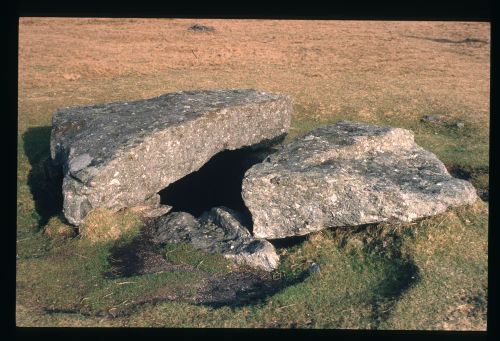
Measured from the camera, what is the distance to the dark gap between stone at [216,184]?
49.3 feet

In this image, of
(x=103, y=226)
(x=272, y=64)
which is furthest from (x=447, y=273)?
(x=272, y=64)

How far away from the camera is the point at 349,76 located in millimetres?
28375

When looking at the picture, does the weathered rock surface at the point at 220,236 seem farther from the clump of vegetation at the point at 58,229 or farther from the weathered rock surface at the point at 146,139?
the clump of vegetation at the point at 58,229

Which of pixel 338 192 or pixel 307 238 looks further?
pixel 307 238

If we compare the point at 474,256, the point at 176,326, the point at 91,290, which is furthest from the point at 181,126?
the point at 474,256

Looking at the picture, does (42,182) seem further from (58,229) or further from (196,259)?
(196,259)

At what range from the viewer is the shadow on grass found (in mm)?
13831

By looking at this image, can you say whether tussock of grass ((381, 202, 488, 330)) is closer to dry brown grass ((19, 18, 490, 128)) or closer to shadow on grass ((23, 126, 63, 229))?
shadow on grass ((23, 126, 63, 229))

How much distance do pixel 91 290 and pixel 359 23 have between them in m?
50.9

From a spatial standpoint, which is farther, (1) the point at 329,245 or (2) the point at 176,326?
(1) the point at 329,245

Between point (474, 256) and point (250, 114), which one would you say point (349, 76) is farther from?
point (474, 256)

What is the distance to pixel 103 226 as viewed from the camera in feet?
39.3

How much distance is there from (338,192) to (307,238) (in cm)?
132

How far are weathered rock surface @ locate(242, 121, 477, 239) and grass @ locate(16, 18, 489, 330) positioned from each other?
1.30 ft
